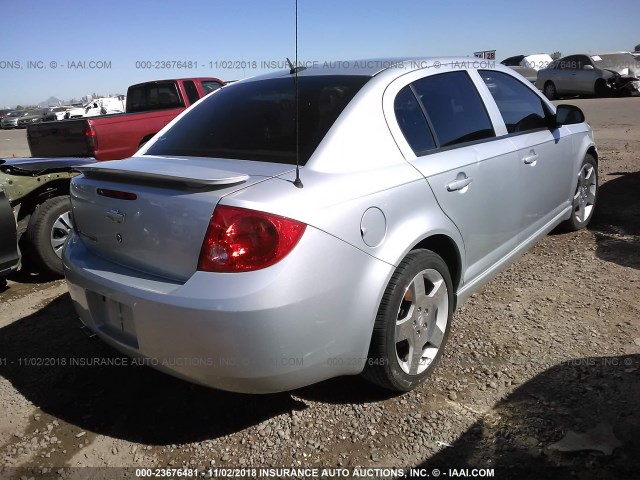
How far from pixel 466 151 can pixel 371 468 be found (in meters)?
1.78

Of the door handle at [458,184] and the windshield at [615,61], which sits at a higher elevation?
the windshield at [615,61]

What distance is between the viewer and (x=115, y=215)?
233 cm

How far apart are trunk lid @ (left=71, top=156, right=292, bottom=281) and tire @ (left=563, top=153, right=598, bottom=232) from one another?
11.2 feet

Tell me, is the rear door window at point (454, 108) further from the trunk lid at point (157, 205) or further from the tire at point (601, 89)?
the tire at point (601, 89)

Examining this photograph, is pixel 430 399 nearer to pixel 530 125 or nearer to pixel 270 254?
pixel 270 254

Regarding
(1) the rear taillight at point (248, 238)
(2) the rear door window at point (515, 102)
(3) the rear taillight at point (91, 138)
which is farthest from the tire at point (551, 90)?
(1) the rear taillight at point (248, 238)

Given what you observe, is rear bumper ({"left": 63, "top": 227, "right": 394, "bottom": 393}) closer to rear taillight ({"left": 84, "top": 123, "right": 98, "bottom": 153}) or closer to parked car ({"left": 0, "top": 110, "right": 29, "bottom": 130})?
rear taillight ({"left": 84, "top": 123, "right": 98, "bottom": 153})

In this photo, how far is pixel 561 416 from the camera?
7.86 ft

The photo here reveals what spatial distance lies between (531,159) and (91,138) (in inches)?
222

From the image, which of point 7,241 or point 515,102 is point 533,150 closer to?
point 515,102

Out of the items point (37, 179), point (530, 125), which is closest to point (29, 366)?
point (37, 179)

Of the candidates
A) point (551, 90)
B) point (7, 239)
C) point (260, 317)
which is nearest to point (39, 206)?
point (7, 239)

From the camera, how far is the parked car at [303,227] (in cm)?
199

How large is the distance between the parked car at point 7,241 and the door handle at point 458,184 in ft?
10.8
